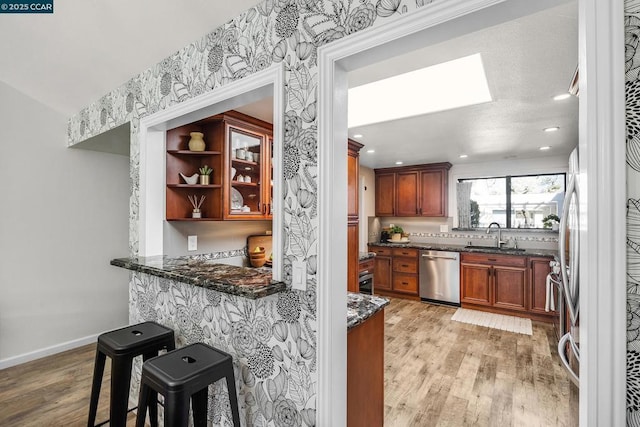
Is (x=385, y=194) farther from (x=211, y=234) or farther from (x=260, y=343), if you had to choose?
(x=260, y=343)

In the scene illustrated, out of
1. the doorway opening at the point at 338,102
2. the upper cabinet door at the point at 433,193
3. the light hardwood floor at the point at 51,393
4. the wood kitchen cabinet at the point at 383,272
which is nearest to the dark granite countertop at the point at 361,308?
the doorway opening at the point at 338,102

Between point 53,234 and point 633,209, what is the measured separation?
13.6 ft

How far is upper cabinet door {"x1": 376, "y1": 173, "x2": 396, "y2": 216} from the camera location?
18.8ft

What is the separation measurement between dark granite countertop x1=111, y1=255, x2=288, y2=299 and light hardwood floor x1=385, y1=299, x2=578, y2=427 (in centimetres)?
145

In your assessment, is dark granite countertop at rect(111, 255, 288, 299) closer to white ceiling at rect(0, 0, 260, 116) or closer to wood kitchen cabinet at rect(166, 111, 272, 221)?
wood kitchen cabinet at rect(166, 111, 272, 221)

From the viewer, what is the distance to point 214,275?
1.55 metres

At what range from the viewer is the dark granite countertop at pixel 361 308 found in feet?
4.93

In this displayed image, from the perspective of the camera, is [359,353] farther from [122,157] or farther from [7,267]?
[122,157]

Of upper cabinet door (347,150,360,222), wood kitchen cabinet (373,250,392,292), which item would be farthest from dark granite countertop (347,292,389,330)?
wood kitchen cabinet (373,250,392,292)

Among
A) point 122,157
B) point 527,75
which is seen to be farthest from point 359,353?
point 122,157

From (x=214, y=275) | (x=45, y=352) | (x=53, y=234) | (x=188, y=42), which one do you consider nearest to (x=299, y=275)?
(x=214, y=275)

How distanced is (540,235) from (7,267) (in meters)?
6.51

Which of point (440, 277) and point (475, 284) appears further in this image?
point (440, 277)

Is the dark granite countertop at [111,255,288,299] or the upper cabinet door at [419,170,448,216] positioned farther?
the upper cabinet door at [419,170,448,216]
